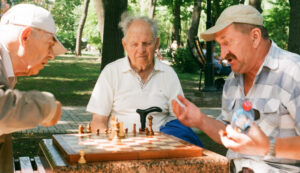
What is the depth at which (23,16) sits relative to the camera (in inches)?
91.5

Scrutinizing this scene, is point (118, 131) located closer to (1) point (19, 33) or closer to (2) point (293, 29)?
(1) point (19, 33)

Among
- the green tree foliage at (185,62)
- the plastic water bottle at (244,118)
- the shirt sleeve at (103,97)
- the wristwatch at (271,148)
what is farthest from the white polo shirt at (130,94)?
the green tree foliage at (185,62)

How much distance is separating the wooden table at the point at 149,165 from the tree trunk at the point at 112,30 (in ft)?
18.7

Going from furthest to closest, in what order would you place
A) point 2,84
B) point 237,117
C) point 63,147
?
point 63,147 → point 237,117 → point 2,84

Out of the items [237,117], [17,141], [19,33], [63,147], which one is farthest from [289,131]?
[17,141]

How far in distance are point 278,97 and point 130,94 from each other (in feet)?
4.95

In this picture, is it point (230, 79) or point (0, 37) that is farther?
point (230, 79)

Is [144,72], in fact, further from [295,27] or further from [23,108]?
[295,27]

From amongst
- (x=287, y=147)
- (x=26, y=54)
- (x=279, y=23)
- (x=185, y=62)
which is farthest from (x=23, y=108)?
(x=279, y=23)

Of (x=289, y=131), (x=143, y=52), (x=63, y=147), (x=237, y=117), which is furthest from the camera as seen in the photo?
(x=143, y=52)

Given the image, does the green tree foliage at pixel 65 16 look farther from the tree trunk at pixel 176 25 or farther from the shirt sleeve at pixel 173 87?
the shirt sleeve at pixel 173 87

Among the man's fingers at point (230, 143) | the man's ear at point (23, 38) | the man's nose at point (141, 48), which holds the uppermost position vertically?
the man's ear at point (23, 38)

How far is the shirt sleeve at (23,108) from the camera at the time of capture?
181 centimetres

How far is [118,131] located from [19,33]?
3.46 ft
